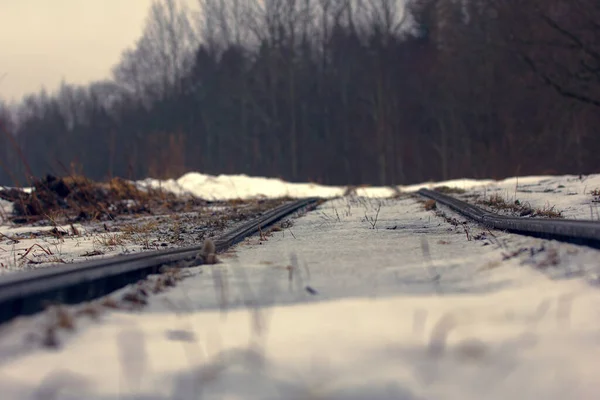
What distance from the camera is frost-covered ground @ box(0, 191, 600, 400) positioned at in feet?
5.34

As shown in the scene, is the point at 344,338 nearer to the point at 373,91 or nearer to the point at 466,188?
the point at 466,188

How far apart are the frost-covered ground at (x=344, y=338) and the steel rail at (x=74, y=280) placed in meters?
0.16

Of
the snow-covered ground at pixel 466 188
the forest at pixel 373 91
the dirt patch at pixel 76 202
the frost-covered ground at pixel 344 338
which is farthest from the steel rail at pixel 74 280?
the forest at pixel 373 91

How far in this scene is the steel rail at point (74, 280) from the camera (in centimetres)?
248

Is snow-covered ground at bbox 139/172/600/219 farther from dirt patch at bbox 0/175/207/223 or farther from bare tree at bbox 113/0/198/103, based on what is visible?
bare tree at bbox 113/0/198/103

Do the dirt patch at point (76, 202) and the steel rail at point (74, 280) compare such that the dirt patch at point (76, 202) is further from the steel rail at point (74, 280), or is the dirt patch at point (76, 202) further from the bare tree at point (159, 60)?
the bare tree at point (159, 60)

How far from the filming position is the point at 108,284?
3.21m

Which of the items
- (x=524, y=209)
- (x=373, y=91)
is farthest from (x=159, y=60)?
(x=524, y=209)

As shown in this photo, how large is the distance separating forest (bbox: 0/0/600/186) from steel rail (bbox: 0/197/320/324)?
19.4 meters

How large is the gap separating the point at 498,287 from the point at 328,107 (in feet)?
145

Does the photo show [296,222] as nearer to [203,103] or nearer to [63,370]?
[63,370]

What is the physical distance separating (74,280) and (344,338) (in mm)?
1435

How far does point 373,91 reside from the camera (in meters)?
42.7

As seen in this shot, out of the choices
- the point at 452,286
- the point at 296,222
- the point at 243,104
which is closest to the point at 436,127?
the point at 243,104
